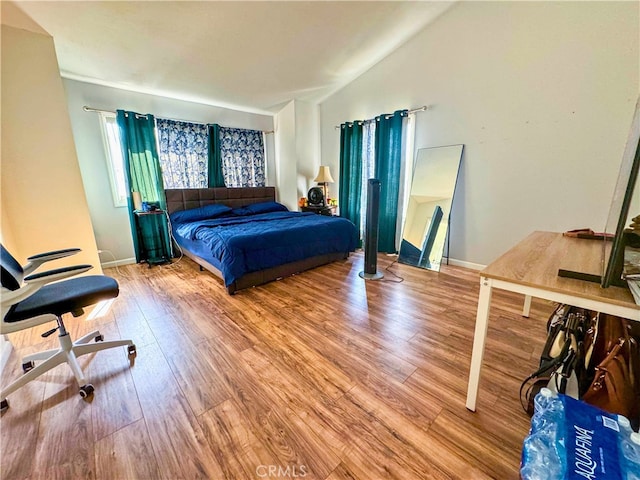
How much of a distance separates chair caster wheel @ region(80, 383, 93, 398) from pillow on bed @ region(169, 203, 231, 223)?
2632mm

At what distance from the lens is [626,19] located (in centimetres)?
216

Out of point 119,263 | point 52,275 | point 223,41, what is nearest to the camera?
point 52,275

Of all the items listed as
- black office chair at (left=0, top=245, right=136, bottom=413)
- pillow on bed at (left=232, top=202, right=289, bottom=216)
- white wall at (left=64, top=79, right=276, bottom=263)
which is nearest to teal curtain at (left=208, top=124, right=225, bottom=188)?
white wall at (left=64, top=79, right=276, bottom=263)

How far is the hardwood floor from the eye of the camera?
109 centimetres

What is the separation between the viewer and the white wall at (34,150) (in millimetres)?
1995

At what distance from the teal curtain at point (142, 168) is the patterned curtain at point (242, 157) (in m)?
1.06

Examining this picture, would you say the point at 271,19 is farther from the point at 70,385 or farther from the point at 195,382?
the point at 70,385

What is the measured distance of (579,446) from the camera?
34.5 inches

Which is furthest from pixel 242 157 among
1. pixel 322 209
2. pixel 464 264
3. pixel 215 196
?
pixel 464 264

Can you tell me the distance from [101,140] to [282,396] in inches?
158

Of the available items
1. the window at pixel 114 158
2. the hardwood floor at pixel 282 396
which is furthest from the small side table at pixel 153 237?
the hardwood floor at pixel 282 396

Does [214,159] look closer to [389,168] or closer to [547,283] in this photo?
[389,168]

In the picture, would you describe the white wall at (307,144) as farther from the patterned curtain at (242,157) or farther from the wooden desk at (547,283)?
the wooden desk at (547,283)

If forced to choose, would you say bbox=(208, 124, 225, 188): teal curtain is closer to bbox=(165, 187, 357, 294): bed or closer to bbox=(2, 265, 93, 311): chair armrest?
bbox=(165, 187, 357, 294): bed
